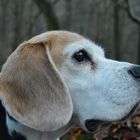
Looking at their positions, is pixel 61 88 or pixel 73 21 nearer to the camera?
pixel 61 88

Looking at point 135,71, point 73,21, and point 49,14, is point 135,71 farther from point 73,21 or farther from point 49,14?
point 73,21

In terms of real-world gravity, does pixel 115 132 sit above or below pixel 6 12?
above

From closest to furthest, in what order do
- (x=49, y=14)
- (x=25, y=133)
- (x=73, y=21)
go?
1. (x=25, y=133)
2. (x=49, y=14)
3. (x=73, y=21)

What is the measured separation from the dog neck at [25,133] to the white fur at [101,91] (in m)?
0.22

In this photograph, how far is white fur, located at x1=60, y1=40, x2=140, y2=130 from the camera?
4.33 m

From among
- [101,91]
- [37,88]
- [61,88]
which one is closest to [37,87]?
[37,88]

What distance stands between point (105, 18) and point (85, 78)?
28.3 metres

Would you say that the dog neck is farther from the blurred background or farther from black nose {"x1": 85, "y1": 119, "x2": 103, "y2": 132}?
the blurred background

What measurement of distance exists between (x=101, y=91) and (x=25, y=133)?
1.98ft

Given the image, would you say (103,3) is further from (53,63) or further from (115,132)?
(53,63)

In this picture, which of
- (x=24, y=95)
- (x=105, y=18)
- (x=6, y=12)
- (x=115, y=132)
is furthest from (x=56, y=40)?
(x=105, y=18)

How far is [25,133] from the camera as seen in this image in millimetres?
4270

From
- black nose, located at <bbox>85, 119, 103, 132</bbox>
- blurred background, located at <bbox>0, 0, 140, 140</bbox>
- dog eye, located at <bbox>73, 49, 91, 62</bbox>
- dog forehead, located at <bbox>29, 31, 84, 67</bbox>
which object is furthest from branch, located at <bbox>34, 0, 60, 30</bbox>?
black nose, located at <bbox>85, 119, 103, 132</bbox>

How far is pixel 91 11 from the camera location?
32.8 m
